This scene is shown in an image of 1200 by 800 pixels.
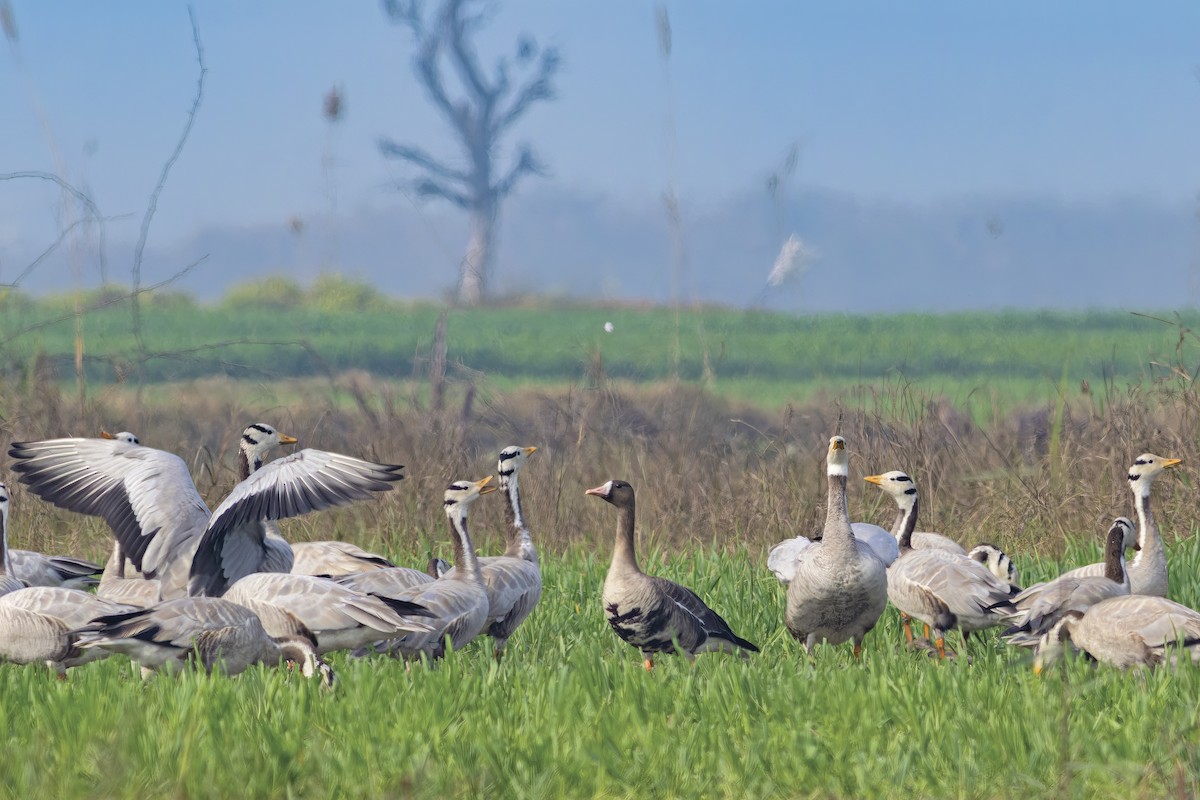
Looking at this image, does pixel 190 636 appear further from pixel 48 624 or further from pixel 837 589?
pixel 837 589

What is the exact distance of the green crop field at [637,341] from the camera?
138 ft

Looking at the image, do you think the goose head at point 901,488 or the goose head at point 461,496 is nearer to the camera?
the goose head at point 461,496

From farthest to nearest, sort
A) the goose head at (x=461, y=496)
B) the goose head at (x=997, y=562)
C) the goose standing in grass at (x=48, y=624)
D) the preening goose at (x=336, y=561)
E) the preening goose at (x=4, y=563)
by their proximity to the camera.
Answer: the goose head at (x=997, y=562) → the preening goose at (x=336, y=561) → the goose head at (x=461, y=496) → the preening goose at (x=4, y=563) → the goose standing in grass at (x=48, y=624)

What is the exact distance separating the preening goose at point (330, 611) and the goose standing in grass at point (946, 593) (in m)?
3.09

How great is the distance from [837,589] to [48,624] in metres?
4.45

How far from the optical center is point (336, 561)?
34.3 ft

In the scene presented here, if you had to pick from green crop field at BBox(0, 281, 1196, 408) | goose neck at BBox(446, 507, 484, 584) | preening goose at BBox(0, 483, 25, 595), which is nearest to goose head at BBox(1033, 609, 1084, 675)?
goose neck at BBox(446, 507, 484, 584)

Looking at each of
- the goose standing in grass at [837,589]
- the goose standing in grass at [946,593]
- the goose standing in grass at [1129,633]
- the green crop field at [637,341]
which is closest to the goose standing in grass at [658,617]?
the goose standing in grass at [837,589]

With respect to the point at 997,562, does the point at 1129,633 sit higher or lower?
higher

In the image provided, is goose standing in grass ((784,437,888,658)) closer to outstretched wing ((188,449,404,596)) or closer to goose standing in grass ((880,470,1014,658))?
goose standing in grass ((880,470,1014,658))

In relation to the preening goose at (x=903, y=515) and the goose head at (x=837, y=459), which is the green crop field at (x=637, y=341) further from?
the goose head at (x=837, y=459)

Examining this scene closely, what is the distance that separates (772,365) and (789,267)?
26843 millimetres

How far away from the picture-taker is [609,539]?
45.3 feet

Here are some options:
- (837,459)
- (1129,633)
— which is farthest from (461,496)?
(1129,633)
